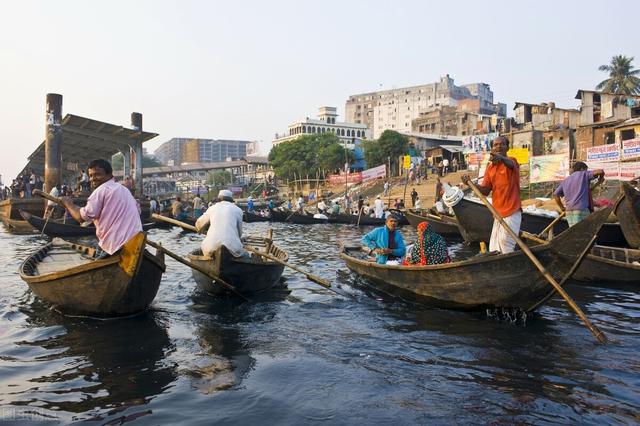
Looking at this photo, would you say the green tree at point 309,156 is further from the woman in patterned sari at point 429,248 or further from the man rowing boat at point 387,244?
the woman in patterned sari at point 429,248

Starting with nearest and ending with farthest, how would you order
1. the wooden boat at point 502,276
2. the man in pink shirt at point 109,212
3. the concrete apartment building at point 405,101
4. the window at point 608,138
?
1. the wooden boat at point 502,276
2. the man in pink shirt at point 109,212
3. the window at point 608,138
4. the concrete apartment building at point 405,101

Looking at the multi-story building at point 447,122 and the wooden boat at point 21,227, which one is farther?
the multi-story building at point 447,122

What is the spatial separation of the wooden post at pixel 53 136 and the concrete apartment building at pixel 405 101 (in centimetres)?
7084

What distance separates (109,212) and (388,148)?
4408 cm

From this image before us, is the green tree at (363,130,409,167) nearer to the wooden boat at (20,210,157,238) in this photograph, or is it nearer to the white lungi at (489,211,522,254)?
the wooden boat at (20,210,157,238)

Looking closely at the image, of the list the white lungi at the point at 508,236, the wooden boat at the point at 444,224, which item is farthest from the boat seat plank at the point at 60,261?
the wooden boat at the point at 444,224

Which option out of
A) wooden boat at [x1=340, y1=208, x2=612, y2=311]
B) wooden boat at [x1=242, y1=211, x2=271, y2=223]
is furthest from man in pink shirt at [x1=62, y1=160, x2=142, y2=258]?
wooden boat at [x1=242, y1=211, x2=271, y2=223]

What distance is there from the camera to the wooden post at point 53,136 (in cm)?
1948

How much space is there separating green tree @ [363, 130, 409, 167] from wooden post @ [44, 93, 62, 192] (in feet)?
109

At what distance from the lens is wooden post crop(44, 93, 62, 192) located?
63.9 ft

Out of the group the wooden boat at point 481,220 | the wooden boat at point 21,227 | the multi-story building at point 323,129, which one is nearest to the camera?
the wooden boat at point 481,220

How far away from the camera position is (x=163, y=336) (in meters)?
5.30

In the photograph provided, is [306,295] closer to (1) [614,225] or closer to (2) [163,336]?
(2) [163,336]

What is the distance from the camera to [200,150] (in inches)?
5620
